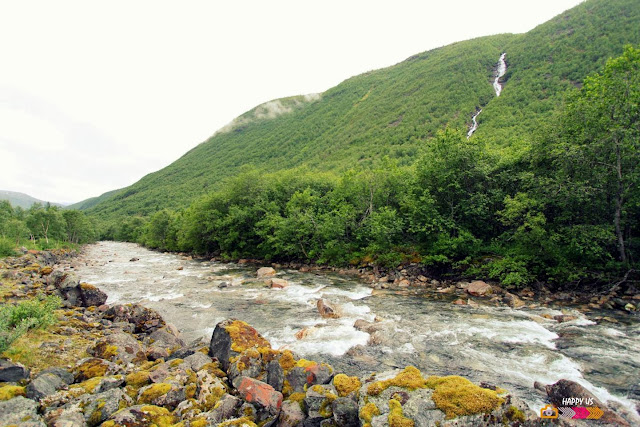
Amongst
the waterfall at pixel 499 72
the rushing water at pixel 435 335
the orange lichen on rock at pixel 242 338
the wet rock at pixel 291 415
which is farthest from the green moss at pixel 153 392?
the waterfall at pixel 499 72

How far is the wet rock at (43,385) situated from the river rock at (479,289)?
23.5 meters

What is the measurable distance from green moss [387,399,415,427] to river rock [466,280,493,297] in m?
18.3

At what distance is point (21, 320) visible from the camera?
1133 cm

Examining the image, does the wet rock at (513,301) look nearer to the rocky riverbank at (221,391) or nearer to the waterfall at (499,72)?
the rocky riverbank at (221,391)

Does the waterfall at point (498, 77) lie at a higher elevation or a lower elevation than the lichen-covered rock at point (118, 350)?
higher

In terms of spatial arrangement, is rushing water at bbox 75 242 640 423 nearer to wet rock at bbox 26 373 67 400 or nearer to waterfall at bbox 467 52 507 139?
wet rock at bbox 26 373 67 400

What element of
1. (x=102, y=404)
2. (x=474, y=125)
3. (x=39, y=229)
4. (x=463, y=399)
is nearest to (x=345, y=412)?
(x=463, y=399)

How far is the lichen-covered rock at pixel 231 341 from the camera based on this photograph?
1064cm

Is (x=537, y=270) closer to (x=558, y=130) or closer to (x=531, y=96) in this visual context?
(x=558, y=130)

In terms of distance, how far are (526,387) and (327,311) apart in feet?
34.2

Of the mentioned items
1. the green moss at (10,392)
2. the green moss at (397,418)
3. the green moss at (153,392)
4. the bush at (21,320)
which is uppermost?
the bush at (21,320)

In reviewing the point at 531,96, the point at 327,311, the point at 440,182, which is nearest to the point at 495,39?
the point at 531,96

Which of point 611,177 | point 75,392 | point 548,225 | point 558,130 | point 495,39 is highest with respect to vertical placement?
point 495,39

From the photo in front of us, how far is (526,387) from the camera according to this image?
9.84m
